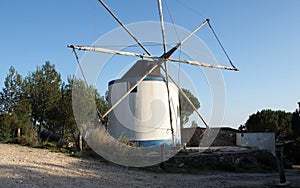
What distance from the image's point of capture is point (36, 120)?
2091cm

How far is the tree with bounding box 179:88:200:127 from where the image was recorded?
20344 mm

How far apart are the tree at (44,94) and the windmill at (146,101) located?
333 cm

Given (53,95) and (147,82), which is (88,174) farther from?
(53,95)

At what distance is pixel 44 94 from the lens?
67.3ft

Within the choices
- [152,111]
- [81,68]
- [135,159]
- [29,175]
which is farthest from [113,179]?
[152,111]

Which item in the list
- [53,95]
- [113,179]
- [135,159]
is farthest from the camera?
[53,95]

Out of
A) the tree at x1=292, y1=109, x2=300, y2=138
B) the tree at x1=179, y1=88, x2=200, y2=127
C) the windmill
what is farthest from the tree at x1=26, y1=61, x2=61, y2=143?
the tree at x1=292, y1=109, x2=300, y2=138

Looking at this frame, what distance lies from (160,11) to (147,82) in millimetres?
4115

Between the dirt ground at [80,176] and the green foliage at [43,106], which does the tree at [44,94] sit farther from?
the dirt ground at [80,176]

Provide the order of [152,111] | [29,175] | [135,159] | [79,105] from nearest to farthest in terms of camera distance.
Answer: [29,175]
[135,159]
[79,105]
[152,111]

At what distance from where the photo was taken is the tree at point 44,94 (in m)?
20.1

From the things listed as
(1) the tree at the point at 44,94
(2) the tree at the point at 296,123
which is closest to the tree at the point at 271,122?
(2) the tree at the point at 296,123

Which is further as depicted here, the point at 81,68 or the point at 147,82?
the point at 147,82

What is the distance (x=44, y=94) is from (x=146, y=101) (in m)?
6.21
